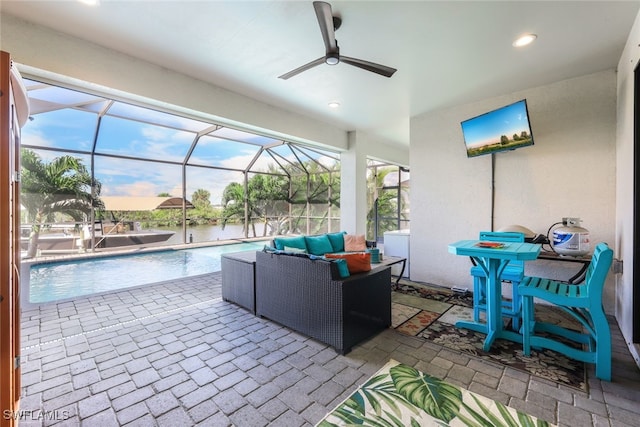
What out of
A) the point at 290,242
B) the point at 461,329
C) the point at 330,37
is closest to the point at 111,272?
the point at 290,242

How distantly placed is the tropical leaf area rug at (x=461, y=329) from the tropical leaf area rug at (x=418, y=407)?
0.64 meters

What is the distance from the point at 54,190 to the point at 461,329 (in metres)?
8.24

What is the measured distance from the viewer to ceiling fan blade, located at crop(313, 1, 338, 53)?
1.92 metres

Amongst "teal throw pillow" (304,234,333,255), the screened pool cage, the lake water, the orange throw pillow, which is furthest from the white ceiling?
the lake water

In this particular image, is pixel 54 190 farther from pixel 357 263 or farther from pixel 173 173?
pixel 357 263

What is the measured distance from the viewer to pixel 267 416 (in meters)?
1.68

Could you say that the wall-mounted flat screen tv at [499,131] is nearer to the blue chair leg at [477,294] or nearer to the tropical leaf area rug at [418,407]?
the blue chair leg at [477,294]

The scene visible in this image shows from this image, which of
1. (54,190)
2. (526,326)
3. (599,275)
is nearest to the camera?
(599,275)

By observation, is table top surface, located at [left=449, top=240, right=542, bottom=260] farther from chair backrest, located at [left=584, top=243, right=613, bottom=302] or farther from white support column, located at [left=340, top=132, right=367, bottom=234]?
white support column, located at [left=340, top=132, right=367, bottom=234]

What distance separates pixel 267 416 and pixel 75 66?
141 inches

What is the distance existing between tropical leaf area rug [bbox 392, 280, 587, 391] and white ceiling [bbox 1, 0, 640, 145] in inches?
115

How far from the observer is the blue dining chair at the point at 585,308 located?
77.4 inches

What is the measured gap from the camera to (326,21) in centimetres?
206

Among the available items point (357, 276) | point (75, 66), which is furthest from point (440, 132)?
point (75, 66)
